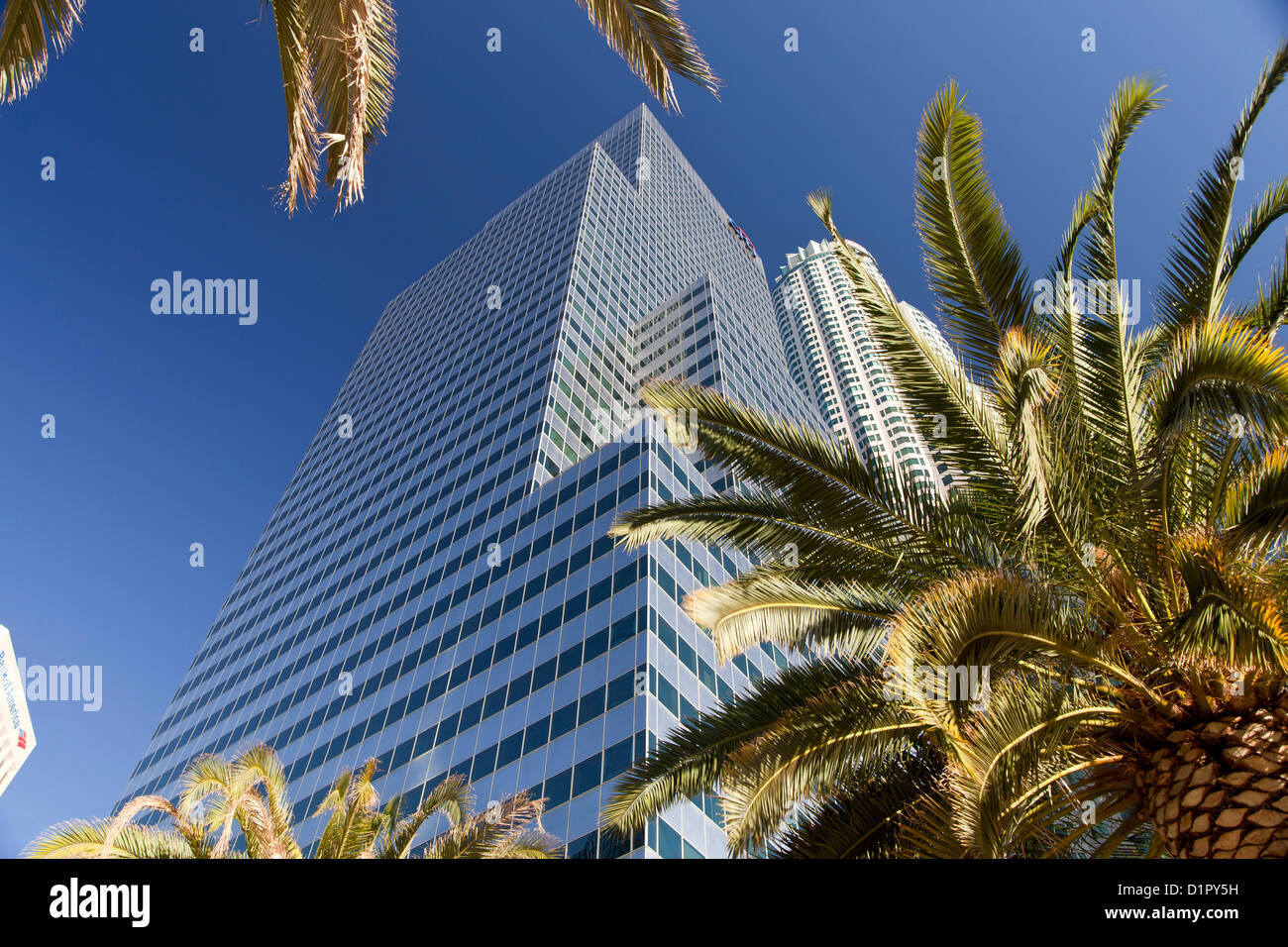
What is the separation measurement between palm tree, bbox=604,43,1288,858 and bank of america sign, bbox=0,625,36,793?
216 feet

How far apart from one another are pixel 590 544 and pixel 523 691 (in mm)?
6983

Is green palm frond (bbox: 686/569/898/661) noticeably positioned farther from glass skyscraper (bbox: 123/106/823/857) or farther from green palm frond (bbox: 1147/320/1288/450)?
glass skyscraper (bbox: 123/106/823/857)

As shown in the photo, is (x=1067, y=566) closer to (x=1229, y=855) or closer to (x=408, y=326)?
(x=1229, y=855)

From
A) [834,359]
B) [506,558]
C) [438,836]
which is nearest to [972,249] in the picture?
[438,836]

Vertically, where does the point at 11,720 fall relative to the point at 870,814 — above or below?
above

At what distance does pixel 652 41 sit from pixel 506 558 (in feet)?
112

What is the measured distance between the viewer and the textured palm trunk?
17.3 feet

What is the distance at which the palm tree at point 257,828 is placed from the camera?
31.2 ft

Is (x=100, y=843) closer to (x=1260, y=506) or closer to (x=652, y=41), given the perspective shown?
(x=652, y=41)

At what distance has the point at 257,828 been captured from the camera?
1093cm

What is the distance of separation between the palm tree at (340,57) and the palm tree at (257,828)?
789 cm

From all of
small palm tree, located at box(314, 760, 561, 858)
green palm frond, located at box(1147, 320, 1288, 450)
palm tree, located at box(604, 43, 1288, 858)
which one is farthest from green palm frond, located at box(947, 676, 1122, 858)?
small palm tree, located at box(314, 760, 561, 858)

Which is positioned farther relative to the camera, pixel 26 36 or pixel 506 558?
pixel 506 558
